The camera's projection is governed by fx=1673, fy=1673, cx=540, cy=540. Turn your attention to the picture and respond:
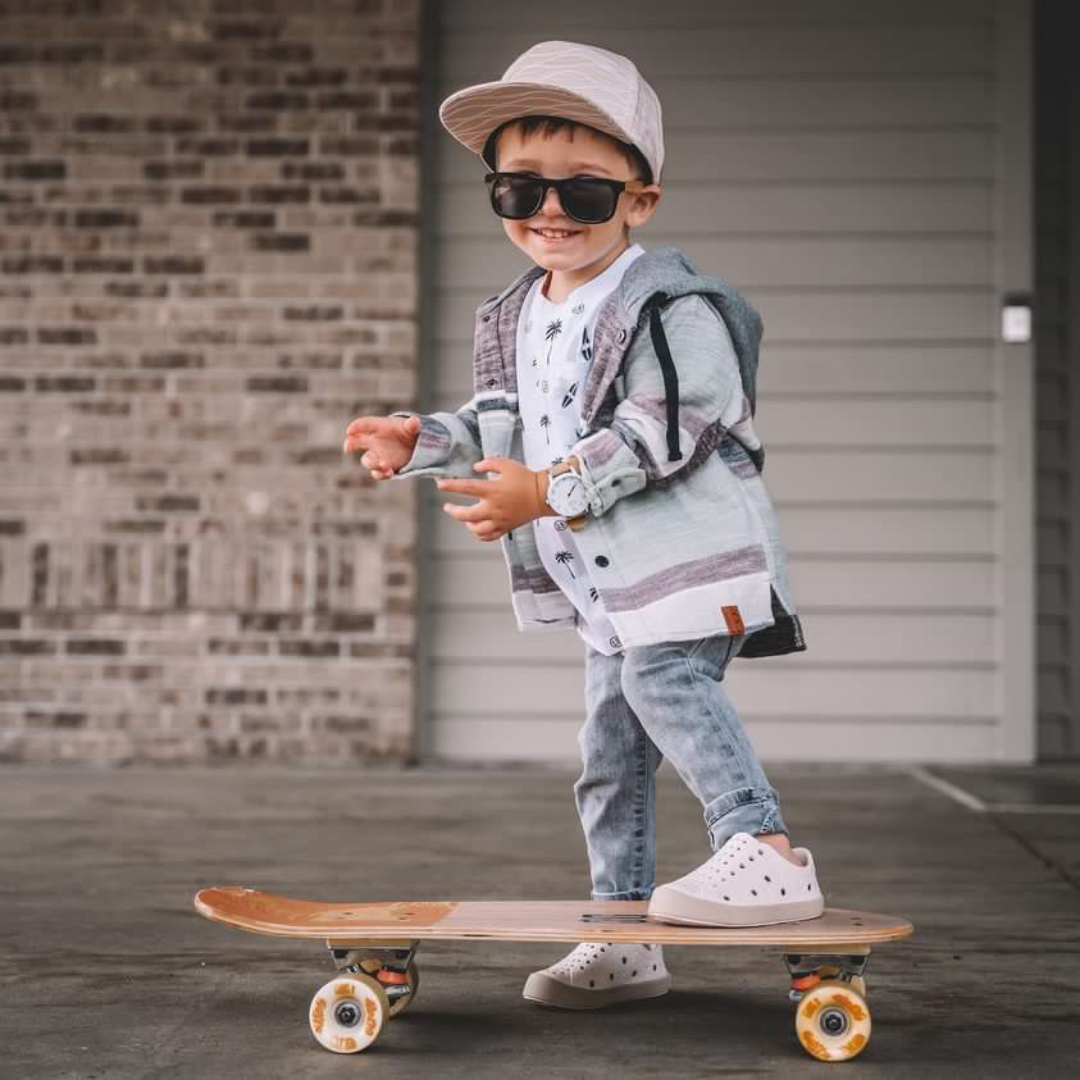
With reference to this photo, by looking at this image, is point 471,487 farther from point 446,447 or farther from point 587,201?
point 587,201

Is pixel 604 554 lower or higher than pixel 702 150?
lower

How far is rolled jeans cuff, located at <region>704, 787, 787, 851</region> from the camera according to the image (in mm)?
2652

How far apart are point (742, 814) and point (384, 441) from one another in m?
0.86

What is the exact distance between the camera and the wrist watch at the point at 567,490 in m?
2.62

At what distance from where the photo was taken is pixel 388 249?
6727 millimetres

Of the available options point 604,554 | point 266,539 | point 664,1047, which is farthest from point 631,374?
point 266,539

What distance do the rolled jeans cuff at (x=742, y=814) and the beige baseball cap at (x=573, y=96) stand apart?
1103 mm

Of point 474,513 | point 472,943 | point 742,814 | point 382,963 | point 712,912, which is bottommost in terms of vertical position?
point 472,943

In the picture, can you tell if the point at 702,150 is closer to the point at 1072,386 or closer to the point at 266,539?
the point at 1072,386

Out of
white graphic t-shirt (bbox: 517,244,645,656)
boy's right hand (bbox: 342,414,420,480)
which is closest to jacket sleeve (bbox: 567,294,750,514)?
white graphic t-shirt (bbox: 517,244,645,656)

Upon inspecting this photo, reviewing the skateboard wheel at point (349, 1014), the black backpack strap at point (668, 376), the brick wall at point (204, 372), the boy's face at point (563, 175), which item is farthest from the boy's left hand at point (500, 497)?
the brick wall at point (204, 372)

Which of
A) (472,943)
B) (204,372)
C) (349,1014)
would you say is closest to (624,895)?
(349,1014)

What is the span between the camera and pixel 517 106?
2852 millimetres

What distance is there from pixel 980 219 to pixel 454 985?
4713mm
